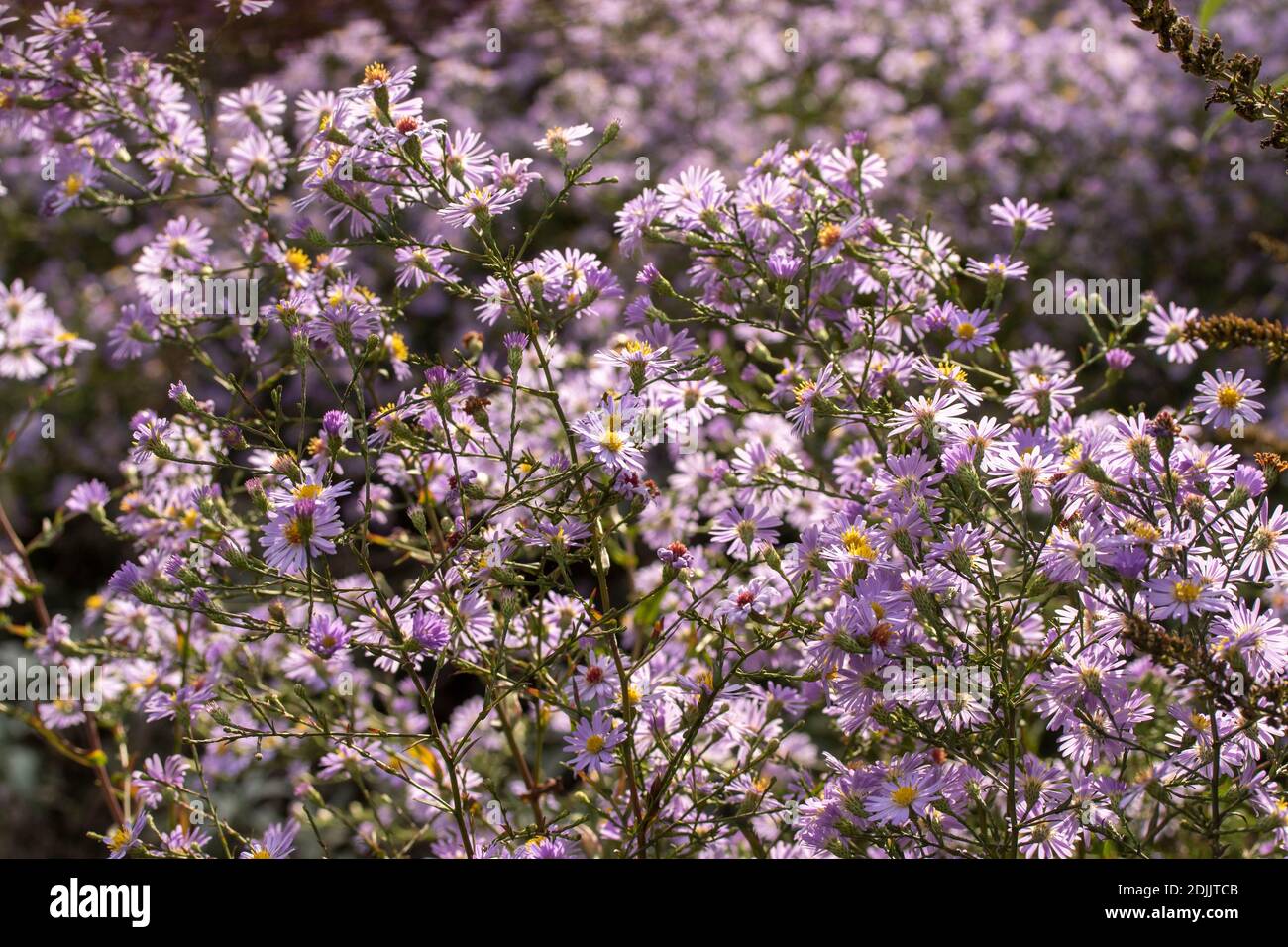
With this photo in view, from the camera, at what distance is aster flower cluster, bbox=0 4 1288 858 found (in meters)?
1.25

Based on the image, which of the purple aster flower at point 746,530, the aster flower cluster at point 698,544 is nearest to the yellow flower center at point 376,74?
the aster flower cluster at point 698,544

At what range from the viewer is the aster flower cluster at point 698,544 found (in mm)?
1252

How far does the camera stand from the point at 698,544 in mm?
2035

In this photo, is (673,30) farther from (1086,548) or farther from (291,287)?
(1086,548)

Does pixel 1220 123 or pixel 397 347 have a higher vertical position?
pixel 1220 123

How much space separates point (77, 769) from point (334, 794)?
96 cm

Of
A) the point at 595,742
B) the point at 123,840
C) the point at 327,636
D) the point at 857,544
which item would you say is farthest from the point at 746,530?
the point at 123,840

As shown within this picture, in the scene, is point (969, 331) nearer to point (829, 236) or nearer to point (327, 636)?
point (829, 236)

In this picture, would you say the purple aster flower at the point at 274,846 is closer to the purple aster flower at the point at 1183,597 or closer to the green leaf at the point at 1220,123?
the purple aster flower at the point at 1183,597

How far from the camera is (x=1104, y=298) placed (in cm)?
175

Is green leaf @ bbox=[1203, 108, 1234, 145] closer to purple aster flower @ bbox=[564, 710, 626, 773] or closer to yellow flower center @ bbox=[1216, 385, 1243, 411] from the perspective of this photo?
yellow flower center @ bbox=[1216, 385, 1243, 411]

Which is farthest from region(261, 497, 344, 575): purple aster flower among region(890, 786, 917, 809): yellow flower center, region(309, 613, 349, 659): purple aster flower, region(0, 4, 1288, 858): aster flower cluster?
region(890, 786, 917, 809): yellow flower center
